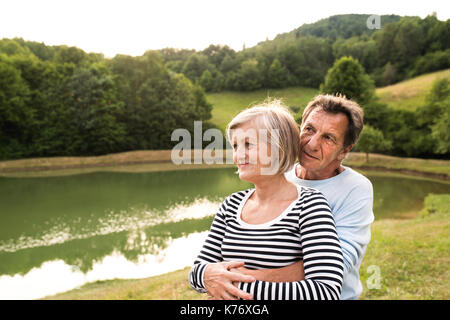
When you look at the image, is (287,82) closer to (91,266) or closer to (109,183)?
(109,183)

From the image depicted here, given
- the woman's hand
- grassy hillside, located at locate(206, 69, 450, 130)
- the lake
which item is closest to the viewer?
the woman's hand

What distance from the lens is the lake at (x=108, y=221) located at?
10.5m

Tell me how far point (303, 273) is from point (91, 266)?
1039 centimetres

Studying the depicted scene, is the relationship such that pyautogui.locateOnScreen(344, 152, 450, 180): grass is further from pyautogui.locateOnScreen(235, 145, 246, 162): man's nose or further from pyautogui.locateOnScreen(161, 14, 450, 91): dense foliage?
pyautogui.locateOnScreen(235, 145, 246, 162): man's nose

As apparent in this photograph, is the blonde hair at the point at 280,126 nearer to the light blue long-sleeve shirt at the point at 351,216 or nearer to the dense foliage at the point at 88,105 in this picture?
the light blue long-sleeve shirt at the point at 351,216

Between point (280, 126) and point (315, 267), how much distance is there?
0.65 meters

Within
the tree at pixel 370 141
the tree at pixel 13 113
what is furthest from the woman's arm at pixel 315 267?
the tree at pixel 13 113

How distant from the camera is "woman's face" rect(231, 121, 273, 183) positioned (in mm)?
1777

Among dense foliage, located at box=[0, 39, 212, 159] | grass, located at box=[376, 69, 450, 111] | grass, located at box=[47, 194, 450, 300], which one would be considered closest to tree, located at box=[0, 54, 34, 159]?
dense foliage, located at box=[0, 39, 212, 159]

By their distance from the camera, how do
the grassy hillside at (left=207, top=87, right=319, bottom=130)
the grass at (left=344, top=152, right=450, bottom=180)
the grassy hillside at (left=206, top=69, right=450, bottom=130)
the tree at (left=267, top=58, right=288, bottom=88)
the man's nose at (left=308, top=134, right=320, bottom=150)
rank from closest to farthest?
the man's nose at (left=308, top=134, right=320, bottom=150), the grass at (left=344, top=152, right=450, bottom=180), the grassy hillside at (left=206, top=69, right=450, bottom=130), the grassy hillside at (left=207, top=87, right=319, bottom=130), the tree at (left=267, top=58, right=288, bottom=88)

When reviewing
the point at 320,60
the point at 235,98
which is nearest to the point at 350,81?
the point at 235,98

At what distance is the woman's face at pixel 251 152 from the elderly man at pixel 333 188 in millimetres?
414

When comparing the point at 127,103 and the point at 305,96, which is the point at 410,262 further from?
the point at 305,96

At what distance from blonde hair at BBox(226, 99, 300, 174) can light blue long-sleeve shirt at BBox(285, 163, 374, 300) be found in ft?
1.13
